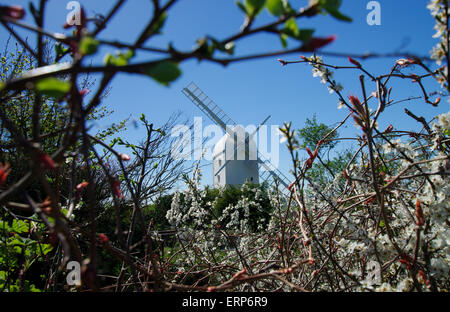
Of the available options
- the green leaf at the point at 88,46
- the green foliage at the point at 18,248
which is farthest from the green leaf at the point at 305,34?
the green foliage at the point at 18,248

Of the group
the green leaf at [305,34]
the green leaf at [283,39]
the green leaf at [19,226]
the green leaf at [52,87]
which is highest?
the green leaf at [283,39]

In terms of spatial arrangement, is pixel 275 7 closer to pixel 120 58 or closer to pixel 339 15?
pixel 339 15

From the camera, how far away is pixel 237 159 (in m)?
23.2

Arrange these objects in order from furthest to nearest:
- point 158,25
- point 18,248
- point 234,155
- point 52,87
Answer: point 234,155 → point 18,248 → point 158,25 → point 52,87

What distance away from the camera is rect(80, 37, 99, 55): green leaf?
423 mm

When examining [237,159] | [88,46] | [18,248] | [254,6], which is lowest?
[18,248]

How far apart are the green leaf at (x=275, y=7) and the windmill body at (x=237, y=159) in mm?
22118

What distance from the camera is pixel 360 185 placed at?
6.28 ft

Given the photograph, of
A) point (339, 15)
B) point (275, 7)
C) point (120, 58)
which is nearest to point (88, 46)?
point (120, 58)

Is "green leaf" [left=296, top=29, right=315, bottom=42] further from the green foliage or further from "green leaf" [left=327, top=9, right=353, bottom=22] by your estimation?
the green foliage

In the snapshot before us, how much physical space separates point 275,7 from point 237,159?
22.8 m

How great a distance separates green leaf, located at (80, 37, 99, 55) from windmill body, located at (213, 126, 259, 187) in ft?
72.8

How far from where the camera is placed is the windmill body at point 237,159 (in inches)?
899

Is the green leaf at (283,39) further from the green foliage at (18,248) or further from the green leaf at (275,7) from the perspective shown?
the green foliage at (18,248)
